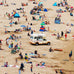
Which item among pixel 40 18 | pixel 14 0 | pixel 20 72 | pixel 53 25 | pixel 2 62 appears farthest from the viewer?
pixel 14 0

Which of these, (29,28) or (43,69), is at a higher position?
(29,28)

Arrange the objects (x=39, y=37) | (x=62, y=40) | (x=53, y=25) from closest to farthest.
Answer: (x=39, y=37)
(x=62, y=40)
(x=53, y=25)

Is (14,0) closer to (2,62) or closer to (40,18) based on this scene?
(40,18)

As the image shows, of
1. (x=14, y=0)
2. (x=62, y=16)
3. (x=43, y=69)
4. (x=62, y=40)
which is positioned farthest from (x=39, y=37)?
(x=14, y=0)

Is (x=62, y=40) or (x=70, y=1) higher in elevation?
(x=70, y=1)

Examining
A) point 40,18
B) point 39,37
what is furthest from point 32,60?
point 40,18

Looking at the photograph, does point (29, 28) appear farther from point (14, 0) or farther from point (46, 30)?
point (14, 0)

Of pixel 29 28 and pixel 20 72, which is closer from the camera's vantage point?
pixel 20 72

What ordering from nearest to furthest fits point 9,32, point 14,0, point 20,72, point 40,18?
point 20,72 < point 9,32 < point 40,18 < point 14,0

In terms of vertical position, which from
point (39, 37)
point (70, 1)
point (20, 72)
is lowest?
point (20, 72)
